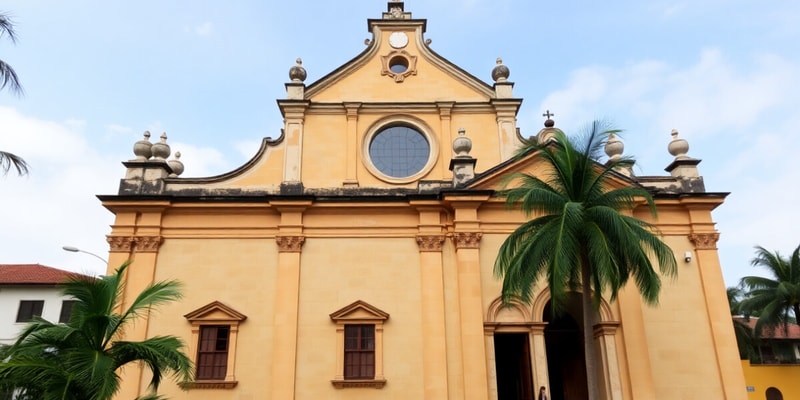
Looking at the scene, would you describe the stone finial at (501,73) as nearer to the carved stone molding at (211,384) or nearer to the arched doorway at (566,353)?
the arched doorway at (566,353)

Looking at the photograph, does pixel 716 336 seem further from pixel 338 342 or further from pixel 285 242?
pixel 285 242

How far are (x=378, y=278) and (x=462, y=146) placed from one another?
5300 mm

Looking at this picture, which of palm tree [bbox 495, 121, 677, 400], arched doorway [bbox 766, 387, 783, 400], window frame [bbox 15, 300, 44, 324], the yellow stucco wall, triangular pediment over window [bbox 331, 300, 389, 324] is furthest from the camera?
window frame [bbox 15, 300, 44, 324]

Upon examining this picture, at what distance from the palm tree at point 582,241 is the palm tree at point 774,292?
2192 centimetres

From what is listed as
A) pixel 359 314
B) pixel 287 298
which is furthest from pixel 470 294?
pixel 287 298

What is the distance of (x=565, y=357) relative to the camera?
68.6 feet

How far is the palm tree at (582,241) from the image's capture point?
533 inches

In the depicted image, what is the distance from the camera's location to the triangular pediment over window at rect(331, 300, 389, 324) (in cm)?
1830

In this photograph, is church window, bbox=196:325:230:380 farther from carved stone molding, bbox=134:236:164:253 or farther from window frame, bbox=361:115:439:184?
window frame, bbox=361:115:439:184

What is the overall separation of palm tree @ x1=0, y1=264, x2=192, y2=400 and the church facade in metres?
6.41

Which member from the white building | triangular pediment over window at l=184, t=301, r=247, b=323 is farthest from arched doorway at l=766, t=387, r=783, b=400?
the white building

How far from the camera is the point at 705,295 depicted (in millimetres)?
18766

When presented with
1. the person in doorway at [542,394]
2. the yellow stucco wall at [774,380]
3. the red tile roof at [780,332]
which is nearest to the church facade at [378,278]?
the person in doorway at [542,394]

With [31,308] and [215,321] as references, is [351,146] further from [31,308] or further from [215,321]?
[31,308]
